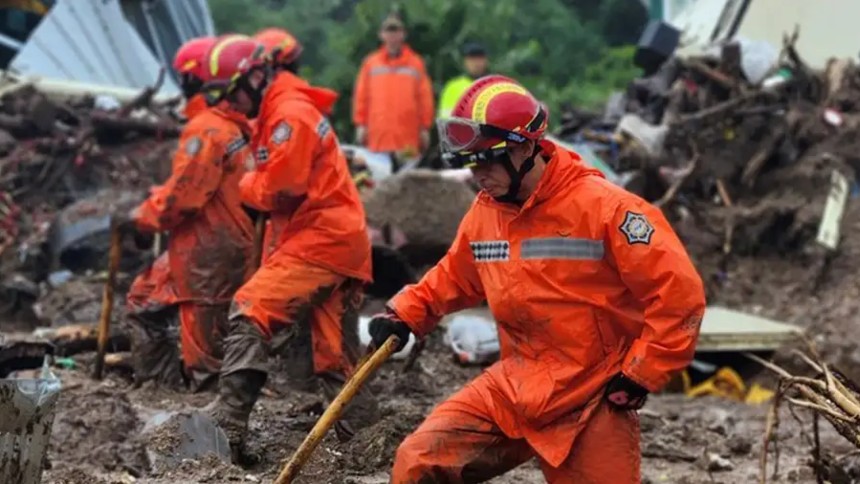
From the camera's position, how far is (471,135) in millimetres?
4816

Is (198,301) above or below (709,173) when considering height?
above

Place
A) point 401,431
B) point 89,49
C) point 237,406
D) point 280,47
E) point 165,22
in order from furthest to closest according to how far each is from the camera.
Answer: point 165,22, point 89,49, point 280,47, point 401,431, point 237,406

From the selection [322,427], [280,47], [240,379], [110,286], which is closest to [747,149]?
[280,47]

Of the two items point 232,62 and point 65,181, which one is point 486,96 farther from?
point 65,181

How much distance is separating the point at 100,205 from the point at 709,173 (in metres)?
5.56

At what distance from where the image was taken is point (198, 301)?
317 inches

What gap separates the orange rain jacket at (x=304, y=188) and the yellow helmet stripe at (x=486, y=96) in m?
1.86

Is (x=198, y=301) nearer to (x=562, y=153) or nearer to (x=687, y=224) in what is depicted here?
(x=562, y=153)

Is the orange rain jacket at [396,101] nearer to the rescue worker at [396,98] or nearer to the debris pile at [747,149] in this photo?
the rescue worker at [396,98]

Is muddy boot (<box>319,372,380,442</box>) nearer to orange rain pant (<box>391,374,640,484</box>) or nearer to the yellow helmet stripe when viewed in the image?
orange rain pant (<box>391,374,640,484</box>)

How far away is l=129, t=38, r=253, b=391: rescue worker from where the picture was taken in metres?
7.65

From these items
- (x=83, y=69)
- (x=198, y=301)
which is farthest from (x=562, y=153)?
(x=83, y=69)

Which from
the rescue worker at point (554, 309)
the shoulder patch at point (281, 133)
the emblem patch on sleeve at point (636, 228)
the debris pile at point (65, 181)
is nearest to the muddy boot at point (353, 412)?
the shoulder patch at point (281, 133)

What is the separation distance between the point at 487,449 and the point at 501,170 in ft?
3.24
